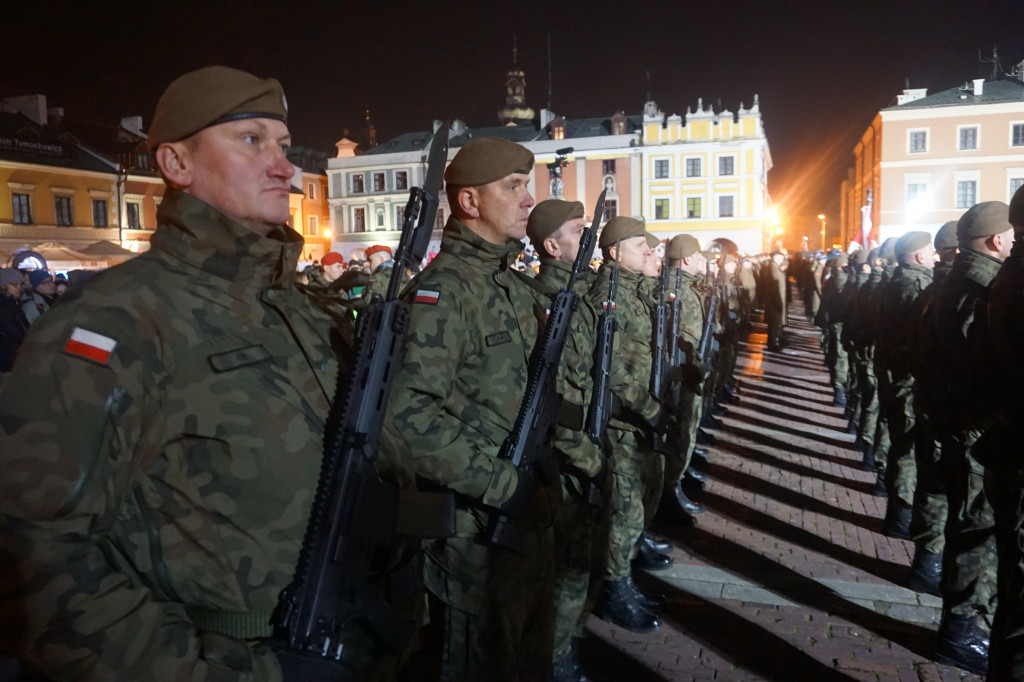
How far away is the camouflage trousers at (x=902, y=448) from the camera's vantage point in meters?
5.94

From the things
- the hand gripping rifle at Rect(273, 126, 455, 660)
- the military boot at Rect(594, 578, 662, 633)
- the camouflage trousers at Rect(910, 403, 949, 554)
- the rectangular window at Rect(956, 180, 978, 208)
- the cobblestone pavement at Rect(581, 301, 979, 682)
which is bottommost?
the cobblestone pavement at Rect(581, 301, 979, 682)

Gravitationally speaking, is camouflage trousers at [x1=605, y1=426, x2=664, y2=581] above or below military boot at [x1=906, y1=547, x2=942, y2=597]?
above

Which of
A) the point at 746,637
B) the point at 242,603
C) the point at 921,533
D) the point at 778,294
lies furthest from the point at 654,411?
the point at 778,294

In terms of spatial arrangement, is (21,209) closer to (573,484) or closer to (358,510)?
(573,484)

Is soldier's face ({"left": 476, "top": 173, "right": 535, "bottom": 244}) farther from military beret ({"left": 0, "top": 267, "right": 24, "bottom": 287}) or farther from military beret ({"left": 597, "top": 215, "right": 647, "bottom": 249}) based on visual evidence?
military beret ({"left": 0, "top": 267, "right": 24, "bottom": 287})

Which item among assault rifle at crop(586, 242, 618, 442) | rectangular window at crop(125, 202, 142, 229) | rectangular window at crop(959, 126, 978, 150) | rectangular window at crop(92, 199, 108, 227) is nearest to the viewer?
assault rifle at crop(586, 242, 618, 442)

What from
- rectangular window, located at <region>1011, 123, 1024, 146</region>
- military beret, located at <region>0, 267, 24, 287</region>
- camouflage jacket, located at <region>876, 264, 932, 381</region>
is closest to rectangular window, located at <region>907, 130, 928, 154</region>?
rectangular window, located at <region>1011, 123, 1024, 146</region>

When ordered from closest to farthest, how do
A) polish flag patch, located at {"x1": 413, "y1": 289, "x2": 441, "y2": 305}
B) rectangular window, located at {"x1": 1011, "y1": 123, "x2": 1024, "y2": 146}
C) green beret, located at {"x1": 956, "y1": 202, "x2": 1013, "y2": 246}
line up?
polish flag patch, located at {"x1": 413, "y1": 289, "x2": 441, "y2": 305} → green beret, located at {"x1": 956, "y1": 202, "x2": 1013, "y2": 246} → rectangular window, located at {"x1": 1011, "y1": 123, "x2": 1024, "y2": 146}

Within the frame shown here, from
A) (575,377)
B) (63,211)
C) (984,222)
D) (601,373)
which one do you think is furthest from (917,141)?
(575,377)

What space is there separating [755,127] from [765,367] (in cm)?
4220

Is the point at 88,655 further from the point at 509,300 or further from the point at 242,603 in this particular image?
the point at 509,300

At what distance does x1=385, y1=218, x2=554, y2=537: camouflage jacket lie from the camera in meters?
2.37

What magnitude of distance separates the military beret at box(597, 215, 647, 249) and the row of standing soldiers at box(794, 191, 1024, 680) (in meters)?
2.09

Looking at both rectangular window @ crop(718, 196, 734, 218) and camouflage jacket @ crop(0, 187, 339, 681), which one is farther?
rectangular window @ crop(718, 196, 734, 218)
